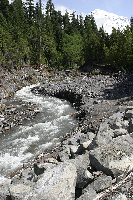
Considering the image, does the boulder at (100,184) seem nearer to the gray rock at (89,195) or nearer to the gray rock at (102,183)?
the gray rock at (102,183)

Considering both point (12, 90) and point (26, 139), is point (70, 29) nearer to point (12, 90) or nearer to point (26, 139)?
point (12, 90)

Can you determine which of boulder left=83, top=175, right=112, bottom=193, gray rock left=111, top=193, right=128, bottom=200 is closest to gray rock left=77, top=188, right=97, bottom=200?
boulder left=83, top=175, right=112, bottom=193

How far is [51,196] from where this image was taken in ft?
14.5

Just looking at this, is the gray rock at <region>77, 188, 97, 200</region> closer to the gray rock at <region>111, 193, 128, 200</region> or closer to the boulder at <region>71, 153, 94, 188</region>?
the boulder at <region>71, 153, 94, 188</region>

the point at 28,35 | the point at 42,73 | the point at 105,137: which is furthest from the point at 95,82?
the point at 28,35

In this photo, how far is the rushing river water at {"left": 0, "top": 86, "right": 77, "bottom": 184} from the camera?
9.44 metres

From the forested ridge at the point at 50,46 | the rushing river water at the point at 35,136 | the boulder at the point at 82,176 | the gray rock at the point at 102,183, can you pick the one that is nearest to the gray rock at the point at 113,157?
the gray rock at the point at 102,183

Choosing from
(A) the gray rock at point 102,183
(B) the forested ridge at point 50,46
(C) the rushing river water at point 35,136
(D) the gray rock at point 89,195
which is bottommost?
(C) the rushing river water at point 35,136

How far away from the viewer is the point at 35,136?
11977mm

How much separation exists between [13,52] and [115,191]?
29.8 m

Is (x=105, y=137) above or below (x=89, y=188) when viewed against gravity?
above

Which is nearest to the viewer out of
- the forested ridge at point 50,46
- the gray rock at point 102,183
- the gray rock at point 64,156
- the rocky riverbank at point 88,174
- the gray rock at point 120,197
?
the gray rock at point 120,197

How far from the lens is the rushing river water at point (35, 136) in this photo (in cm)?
944

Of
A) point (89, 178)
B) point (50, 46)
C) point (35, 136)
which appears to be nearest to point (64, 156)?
point (89, 178)
